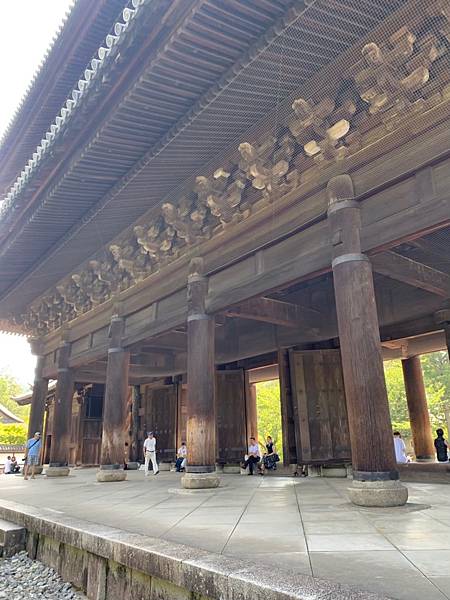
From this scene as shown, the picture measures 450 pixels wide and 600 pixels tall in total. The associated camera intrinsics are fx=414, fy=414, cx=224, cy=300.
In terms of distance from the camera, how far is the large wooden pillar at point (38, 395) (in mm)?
14633

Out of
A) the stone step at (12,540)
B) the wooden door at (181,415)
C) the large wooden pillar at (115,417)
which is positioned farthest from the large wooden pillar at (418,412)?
the stone step at (12,540)

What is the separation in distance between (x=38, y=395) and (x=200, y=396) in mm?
10031

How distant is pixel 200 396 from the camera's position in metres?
7.50

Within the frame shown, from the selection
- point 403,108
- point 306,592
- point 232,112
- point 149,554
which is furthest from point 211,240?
point 306,592

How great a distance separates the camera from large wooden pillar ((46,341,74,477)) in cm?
1286

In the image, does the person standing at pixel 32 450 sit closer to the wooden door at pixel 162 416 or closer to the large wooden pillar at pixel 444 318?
the wooden door at pixel 162 416

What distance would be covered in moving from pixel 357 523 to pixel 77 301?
10254mm

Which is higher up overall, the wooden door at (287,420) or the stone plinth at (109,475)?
the wooden door at (287,420)

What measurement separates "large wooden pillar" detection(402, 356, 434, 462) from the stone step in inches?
452

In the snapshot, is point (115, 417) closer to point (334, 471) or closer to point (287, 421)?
point (287, 421)

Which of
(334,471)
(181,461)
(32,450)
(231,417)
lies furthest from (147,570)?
(32,450)

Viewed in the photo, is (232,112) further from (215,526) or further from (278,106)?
(215,526)

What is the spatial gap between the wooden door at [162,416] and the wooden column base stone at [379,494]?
10640mm

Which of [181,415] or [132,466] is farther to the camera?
[132,466]
